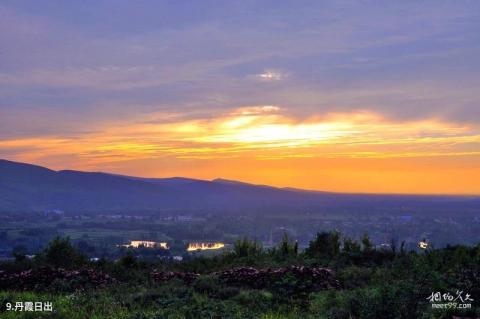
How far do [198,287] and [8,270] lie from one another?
7.64 meters

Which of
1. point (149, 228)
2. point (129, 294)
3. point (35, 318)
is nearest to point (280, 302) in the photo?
point (129, 294)

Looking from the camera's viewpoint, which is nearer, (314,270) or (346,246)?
(314,270)

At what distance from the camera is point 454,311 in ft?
32.4

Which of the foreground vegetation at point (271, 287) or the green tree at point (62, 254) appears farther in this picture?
the green tree at point (62, 254)

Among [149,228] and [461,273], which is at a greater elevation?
[461,273]

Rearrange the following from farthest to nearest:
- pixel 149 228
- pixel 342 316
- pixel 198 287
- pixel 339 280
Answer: pixel 149 228 < pixel 339 280 < pixel 198 287 < pixel 342 316

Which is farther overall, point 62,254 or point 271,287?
point 62,254

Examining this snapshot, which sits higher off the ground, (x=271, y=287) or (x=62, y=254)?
(x=62, y=254)

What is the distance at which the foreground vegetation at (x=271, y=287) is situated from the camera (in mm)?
9922

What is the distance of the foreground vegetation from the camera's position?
9922 millimetres

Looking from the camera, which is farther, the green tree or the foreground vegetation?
the green tree

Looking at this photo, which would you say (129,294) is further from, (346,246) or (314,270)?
(346,246)

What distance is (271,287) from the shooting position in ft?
48.4

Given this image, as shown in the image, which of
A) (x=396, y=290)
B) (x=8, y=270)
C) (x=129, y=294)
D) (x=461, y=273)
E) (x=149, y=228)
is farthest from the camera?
(x=149, y=228)
